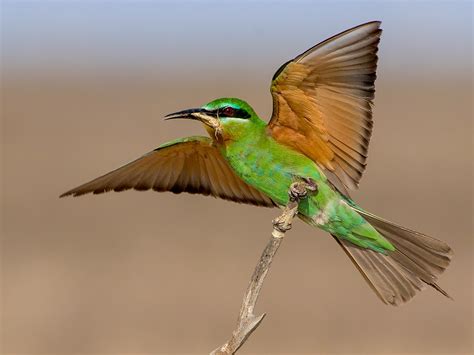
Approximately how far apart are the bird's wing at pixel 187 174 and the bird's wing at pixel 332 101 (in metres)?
0.36

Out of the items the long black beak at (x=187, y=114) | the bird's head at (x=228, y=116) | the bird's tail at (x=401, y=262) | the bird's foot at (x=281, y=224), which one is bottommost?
the bird's tail at (x=401, y=262)

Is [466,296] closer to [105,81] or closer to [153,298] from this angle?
[153,298]

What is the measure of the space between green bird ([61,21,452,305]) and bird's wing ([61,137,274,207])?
0.08 ft

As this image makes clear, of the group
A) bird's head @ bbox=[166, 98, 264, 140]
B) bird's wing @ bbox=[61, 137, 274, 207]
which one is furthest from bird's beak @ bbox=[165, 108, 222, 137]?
bird's wing @ bbox=[61, 137, 274, 207]

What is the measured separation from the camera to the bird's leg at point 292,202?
314 cm

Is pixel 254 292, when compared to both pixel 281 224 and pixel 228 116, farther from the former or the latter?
pixel 228 116

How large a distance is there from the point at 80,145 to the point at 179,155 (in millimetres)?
6648

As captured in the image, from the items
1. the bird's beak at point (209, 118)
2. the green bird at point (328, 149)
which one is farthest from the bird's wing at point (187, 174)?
the bird's beak at point (209, 118)

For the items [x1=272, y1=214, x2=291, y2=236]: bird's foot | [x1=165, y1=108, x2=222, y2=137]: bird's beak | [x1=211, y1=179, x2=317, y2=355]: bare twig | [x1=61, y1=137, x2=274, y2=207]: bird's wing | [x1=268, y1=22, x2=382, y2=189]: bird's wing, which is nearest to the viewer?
[x1=211, y1=179, x2=317, y2=355]: bare twig

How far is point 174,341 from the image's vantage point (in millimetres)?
5797

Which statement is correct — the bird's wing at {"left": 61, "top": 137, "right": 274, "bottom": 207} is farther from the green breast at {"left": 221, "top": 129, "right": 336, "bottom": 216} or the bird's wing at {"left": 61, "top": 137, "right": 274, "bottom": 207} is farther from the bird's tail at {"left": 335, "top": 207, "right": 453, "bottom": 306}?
the bird's tail at {"left": 335, "top": 207, "right": 453, "bottom": 306}

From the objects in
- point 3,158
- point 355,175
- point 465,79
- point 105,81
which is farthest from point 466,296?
point 105,81

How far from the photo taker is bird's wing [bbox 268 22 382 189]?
136 inches

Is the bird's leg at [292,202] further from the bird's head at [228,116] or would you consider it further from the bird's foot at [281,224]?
the bird's head at [228,116]
